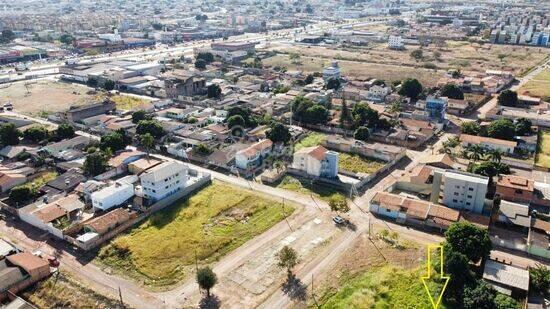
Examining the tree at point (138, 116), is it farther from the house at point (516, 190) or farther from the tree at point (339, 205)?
the house at point (516, 190)

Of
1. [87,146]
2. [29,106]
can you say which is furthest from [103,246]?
[29,106]

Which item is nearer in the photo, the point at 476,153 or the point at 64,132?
the point at 476,153

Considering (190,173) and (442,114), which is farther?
(442,114)

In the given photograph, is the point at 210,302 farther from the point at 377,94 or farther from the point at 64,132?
the point at 377,94

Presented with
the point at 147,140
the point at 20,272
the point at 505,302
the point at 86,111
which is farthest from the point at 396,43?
the point at 20,272

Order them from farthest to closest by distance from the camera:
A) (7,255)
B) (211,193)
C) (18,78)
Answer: (18,78) → (211,193) → (7,255)

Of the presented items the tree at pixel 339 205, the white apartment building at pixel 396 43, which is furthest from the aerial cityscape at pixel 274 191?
the white apartment building at pixel 396 43

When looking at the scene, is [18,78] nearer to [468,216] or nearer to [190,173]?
[190,173]
